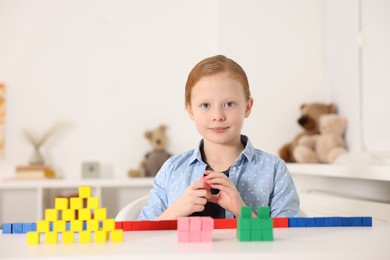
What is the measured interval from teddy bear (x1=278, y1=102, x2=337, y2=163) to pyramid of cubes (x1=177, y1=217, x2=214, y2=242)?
2.97 ft

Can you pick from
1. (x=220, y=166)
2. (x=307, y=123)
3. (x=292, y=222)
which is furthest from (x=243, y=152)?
(x=307, y=123)

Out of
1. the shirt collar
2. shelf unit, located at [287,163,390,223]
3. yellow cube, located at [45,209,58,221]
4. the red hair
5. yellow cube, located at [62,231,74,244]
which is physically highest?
the red hair

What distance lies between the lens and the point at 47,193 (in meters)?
2.11

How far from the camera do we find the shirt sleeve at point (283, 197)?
74 cm

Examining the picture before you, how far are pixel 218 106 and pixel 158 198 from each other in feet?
0.55

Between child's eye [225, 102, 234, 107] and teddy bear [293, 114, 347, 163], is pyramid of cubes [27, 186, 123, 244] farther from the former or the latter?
teddy bear [293, 114, 347, 163]

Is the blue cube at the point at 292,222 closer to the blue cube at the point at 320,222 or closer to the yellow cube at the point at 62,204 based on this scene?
the blue cube at the point at 320,222

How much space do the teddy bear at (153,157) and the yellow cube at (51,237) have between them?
1.54 m

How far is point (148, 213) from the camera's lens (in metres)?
0.77

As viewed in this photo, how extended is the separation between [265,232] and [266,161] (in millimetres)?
253

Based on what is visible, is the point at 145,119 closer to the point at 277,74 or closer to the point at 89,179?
the point at 89,179

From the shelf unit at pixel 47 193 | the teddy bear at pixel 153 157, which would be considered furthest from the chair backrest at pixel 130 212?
the teddy bear at pixel 153 157

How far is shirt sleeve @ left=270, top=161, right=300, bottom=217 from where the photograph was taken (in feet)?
2.44

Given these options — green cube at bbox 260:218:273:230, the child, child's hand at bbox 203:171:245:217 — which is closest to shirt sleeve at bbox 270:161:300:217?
the child
